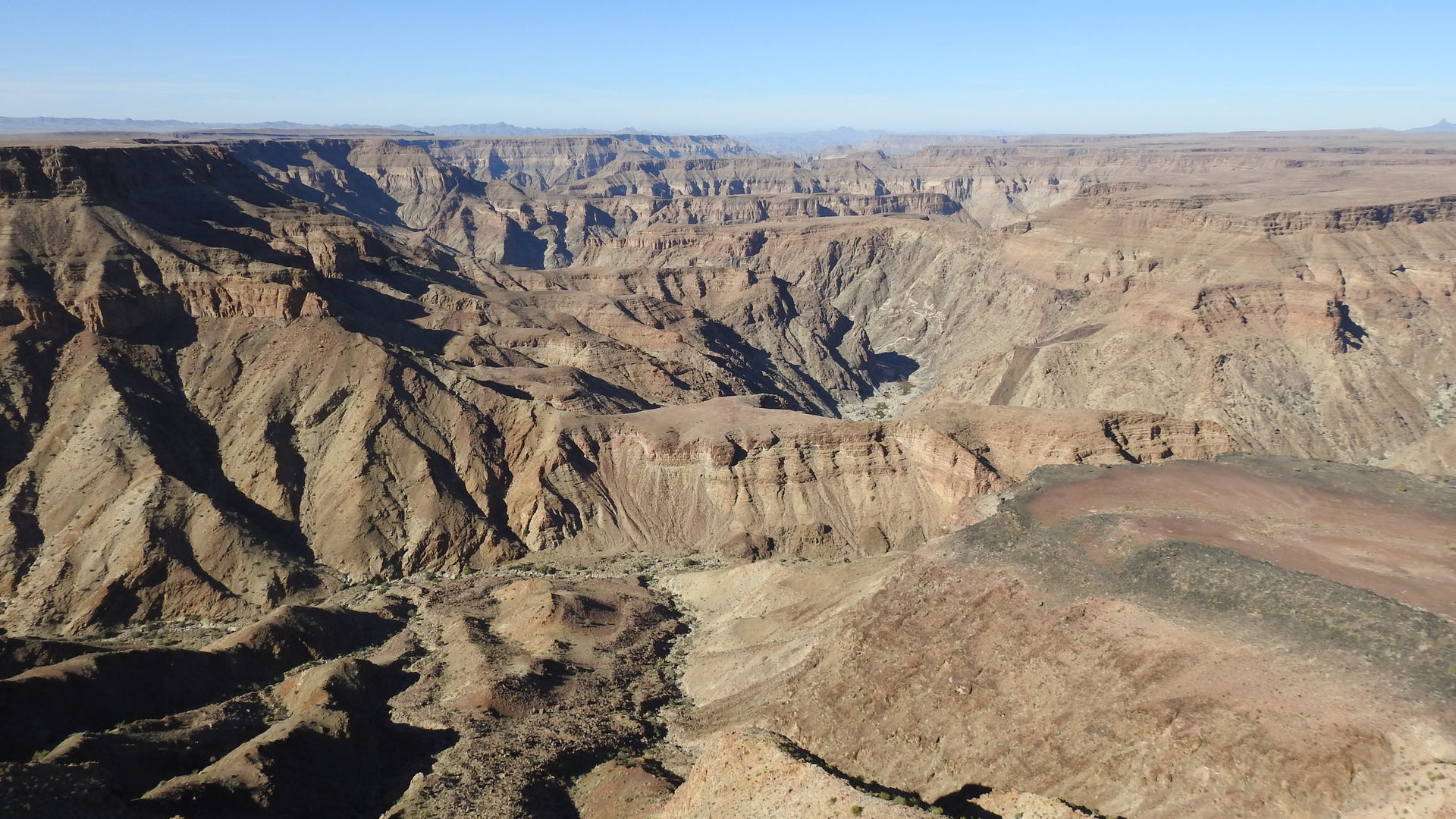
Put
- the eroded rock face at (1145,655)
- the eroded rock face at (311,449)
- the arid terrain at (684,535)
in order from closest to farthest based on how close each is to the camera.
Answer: the eroded rock face at (1145,655), the arid terrain at (684,535), the eroded rock face at (311,449)

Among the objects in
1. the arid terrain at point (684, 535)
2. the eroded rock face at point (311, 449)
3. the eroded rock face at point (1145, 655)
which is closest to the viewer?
the eroded rock face at point (1145, 655)

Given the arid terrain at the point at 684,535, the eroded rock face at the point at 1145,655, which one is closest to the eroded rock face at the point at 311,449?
the arid terrain at the point at 684,535

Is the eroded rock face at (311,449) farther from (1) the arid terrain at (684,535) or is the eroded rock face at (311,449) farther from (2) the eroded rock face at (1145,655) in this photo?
(2) the eroded rock face at (1145,655)

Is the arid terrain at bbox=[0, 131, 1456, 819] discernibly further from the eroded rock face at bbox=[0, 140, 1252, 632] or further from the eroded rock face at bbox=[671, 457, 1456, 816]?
the eroded rock face at bbox=[0, 140, 1252, 632]

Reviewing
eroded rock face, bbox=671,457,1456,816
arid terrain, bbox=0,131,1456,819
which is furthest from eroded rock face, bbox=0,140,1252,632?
eroded rock face, bbox=671,457,1456,816

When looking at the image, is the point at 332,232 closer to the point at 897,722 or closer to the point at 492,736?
the point at 492,736

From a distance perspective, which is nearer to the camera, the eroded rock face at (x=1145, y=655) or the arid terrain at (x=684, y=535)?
the eroded rock face at (x=1145, y=655)

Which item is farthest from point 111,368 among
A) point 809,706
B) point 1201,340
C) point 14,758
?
point 1201,340

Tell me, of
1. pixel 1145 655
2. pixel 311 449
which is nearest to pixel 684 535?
pixel 311 449
